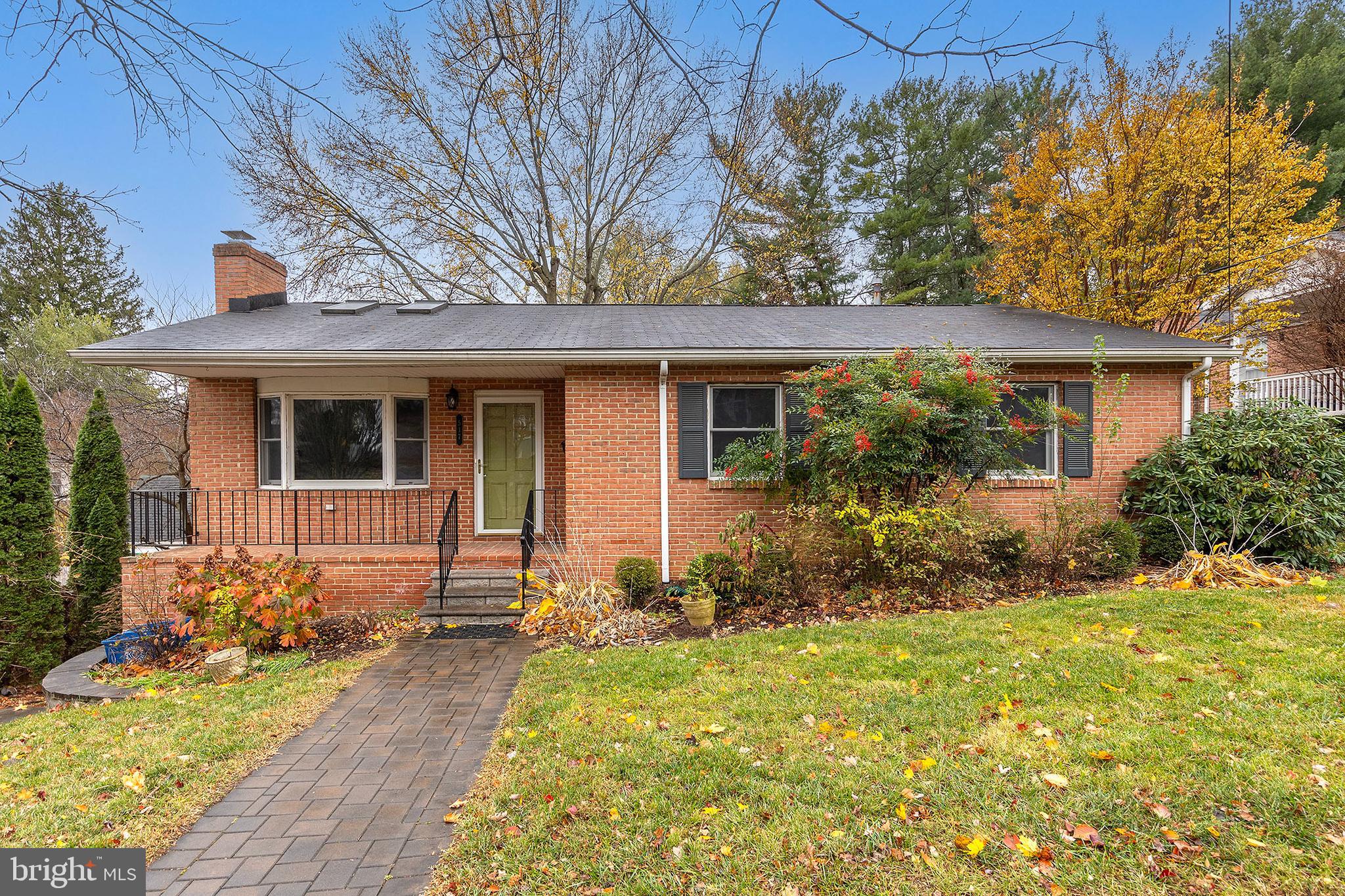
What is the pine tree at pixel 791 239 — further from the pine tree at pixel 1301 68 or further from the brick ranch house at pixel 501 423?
the pine tree at pixel 1301 68

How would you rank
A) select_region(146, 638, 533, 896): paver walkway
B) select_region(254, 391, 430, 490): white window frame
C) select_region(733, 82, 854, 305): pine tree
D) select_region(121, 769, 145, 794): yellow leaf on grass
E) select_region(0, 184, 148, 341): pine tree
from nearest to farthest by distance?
select_region(146, 638, 533, 896): paver walkway → select_region(121, 769, 145, 794): yellow leaf on grass → select_region(254, 391, 430, 490): white window frame → select_region(733, 82, 854, 305): pine tree → select_region(0, 184, 148, 341): pine tree

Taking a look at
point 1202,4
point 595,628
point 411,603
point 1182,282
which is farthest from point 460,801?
point 1182,282

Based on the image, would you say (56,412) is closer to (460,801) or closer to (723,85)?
(460,801)

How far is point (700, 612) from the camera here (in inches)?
247

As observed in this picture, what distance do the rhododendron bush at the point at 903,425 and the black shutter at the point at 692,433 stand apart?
643mm

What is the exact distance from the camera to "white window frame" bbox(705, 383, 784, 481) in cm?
750

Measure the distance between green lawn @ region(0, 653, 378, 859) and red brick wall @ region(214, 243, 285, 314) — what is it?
6.87 m

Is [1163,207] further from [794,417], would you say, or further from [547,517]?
[547,517]

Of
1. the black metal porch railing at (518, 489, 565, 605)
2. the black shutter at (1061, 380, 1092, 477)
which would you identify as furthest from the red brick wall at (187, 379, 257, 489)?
the black shutter at (1061, 380, 1092, 477)

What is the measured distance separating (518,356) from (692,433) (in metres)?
2.38

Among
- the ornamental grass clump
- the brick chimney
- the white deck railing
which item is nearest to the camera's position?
the ornamental grass clump

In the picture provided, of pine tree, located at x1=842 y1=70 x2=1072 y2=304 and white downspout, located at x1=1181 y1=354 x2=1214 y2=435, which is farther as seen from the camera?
pine tree, located at x1=842 y1=70 x2=1072 y2=304

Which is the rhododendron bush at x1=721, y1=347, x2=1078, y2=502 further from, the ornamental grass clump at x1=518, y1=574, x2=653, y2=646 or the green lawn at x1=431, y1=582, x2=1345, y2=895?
the ornamental grass clump at x1=518, y1=574, x2=653, y2=646

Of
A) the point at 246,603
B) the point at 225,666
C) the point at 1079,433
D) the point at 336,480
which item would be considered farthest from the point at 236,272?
the point at 1079,433
